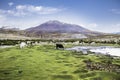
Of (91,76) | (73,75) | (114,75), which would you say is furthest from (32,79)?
(114,75)

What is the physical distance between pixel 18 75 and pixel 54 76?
344 cm

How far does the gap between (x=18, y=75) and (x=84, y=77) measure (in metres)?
6.18

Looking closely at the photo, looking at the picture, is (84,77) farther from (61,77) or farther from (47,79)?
(47,79)

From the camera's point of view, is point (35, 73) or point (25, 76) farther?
point (35, 73)

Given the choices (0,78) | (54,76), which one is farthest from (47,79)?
(0,78)

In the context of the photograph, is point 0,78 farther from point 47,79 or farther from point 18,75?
point 47,79

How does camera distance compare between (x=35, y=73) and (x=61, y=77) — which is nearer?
(x=61, y=77)

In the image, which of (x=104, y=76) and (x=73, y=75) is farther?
(x=73, y=75)

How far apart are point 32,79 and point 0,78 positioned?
2973mm

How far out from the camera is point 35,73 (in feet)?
71.8

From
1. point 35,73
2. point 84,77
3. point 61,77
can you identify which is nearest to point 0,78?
point 35,73

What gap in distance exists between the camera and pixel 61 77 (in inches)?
784

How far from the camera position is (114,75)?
19609 millimetres

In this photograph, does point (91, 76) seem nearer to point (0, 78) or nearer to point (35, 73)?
point (35, 73)
